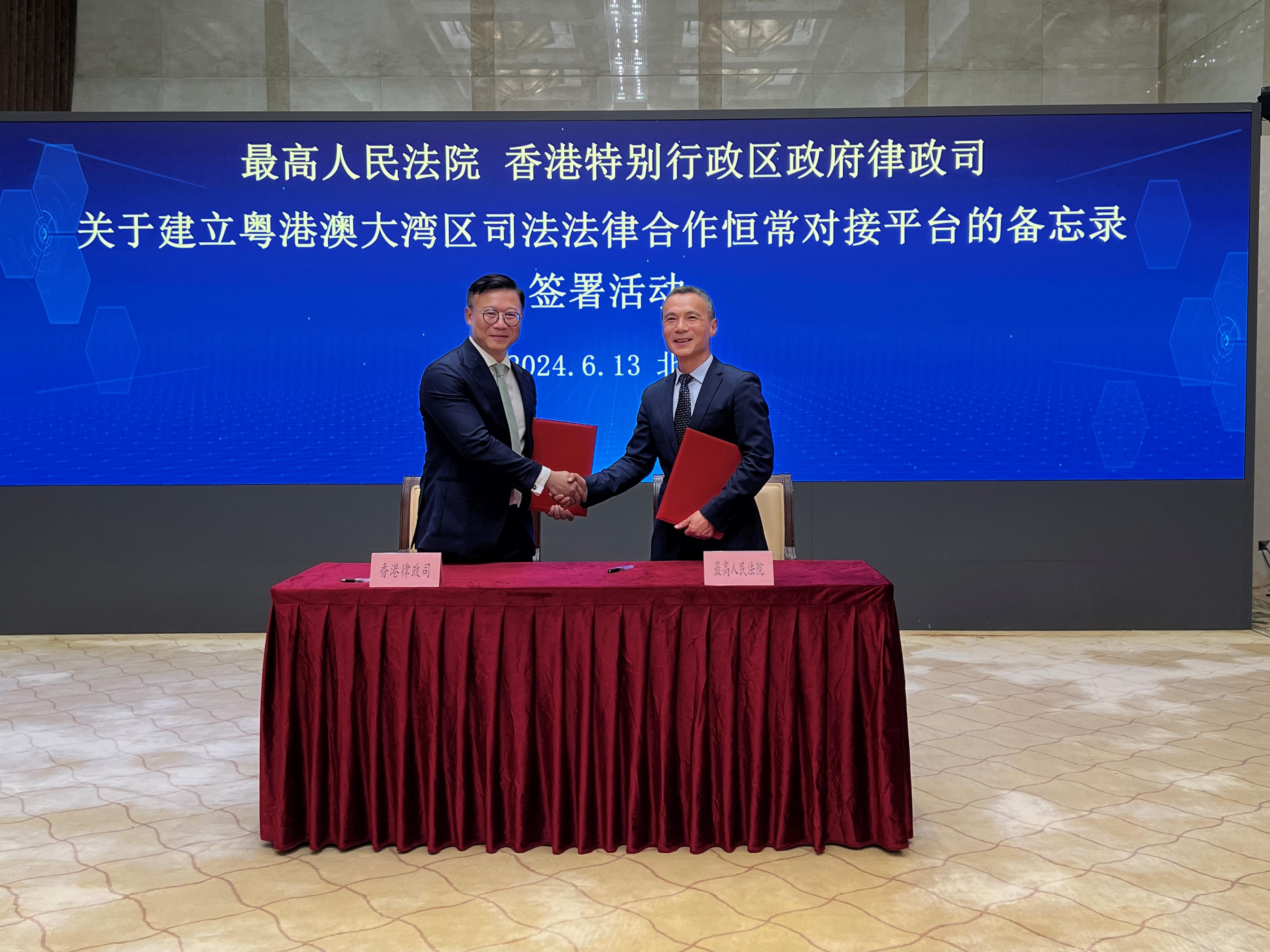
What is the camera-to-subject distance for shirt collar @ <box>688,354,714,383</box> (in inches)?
108

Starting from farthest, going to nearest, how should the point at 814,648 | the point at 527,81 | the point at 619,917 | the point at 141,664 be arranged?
the point at 527,81 → the point at 141,664 → the point at 814,648 → the point at 619,917

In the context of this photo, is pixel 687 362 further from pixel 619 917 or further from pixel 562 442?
pixel 619 917

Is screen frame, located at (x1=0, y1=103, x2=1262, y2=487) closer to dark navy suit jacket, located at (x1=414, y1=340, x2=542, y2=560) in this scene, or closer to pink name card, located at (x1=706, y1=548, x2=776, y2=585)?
dark navy suit jacket, located at (x1=414, y1=340, x2=542, y2=560)

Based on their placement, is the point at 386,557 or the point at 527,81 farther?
the point at 527,81

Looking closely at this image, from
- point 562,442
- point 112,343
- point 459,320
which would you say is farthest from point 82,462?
point 562,442

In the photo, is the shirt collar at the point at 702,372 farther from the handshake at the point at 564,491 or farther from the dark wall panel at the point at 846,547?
the dark wall panel at the point at 846,547

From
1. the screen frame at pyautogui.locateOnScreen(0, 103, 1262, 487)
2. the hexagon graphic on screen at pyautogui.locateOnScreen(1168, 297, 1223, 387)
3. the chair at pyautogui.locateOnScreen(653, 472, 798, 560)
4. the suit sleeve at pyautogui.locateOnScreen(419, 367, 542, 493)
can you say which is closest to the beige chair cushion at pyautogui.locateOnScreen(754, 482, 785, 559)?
the chair at pyautogui.locateOnScreen(653, 472, 798, 560)

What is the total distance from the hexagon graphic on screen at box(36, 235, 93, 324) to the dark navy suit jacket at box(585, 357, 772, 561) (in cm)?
316

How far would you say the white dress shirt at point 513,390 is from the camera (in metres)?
2.74

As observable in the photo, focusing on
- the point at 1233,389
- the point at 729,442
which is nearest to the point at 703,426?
the point at 729,442

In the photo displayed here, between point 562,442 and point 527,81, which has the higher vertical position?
point 527,81

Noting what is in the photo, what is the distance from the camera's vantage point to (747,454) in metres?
→ 2.63

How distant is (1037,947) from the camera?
1.80 m

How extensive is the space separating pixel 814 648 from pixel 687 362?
0.91 metres
